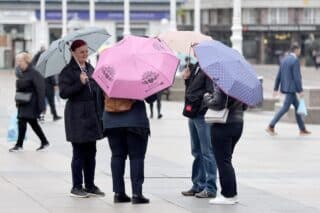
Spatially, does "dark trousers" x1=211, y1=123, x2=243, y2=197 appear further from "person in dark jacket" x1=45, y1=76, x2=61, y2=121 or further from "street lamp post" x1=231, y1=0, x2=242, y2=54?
"street lamp post" x1=231, y1=0, x2=242, y2=54

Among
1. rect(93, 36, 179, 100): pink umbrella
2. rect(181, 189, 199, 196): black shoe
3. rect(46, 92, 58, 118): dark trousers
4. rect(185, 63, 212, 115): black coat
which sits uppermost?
rect(93, 36, 179, 100): pink umbrella

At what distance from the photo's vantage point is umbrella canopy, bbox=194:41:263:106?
11047 millimetres

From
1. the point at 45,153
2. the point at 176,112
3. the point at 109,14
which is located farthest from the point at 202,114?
the point at 109,14

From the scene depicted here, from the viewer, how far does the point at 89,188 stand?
39.9 ft

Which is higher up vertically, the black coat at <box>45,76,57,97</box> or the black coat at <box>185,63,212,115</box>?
the black coat at <box>185,63,212,115</box>

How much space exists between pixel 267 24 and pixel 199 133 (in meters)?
74.1

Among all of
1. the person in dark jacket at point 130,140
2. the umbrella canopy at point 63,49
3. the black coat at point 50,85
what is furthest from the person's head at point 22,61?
the black coat at point 50,85

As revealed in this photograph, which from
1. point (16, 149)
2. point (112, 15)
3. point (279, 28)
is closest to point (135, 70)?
point (16, 149)

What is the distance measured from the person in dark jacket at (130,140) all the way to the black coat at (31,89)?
5.79 metres

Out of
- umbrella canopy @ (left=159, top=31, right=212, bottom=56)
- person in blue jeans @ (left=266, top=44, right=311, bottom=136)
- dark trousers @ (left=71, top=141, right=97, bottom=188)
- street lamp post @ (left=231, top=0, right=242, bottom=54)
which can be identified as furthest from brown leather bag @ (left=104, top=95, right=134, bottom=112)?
street lamp post @ (left=231, top=0, right=242, bottom=54)

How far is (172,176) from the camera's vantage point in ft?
46.8

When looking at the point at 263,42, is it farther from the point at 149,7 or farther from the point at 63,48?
the point at 63,48

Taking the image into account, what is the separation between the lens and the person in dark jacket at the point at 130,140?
11258mm

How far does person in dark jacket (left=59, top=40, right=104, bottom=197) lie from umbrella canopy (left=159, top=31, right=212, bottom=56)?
101cm
